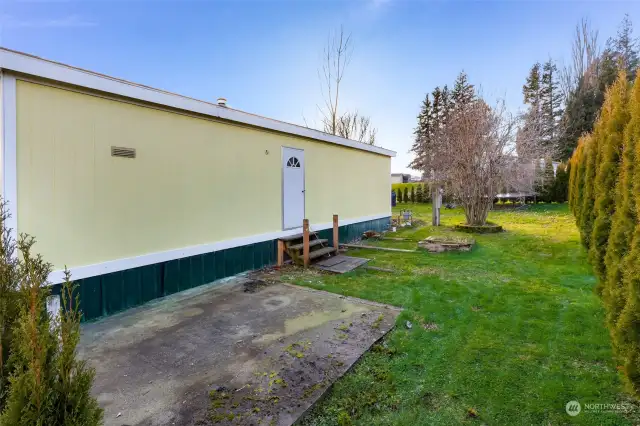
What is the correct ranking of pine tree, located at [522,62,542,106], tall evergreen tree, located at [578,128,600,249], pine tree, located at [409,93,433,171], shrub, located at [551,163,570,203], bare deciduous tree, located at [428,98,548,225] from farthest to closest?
pine tree, located at [409,93,433,171]
pine tree, located at [522,62,542,106]
shrub, located at [551,163,570,203]
bare deciduous tree, located at [428,98,548,225]
tall evergreen tree, located at [578,128,600,249]

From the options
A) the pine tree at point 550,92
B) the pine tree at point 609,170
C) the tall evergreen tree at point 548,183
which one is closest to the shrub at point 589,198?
the pine tree at point 609,170

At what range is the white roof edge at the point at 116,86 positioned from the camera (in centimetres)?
315

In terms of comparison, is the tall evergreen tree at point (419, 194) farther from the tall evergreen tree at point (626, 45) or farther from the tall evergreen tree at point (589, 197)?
the tall evergreen tree at point (589, 197)

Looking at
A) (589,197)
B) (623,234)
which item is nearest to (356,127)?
(589,197)

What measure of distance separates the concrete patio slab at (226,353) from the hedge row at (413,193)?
794 inches

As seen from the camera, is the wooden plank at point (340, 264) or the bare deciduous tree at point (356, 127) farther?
the bare deciduous tree at point (356, 127)

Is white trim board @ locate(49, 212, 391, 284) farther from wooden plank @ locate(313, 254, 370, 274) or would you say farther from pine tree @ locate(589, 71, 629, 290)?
pine tree @ locate(589, 71, 629, 290)

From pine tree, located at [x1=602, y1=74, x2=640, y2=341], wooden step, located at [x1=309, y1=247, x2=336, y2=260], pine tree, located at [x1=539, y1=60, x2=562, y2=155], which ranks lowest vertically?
wooden step, located at [x1=309, y1=247, x2=336, y2=260]

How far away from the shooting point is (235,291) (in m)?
4.74

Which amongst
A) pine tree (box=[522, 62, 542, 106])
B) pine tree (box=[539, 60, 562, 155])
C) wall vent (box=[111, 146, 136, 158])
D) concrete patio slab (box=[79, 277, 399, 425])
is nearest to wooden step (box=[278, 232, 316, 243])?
concrete patio slab (box=[79, 277, 399, 425])

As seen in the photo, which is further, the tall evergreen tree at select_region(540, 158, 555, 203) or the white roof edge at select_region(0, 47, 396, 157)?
the tall evergreen tree at select_region(540, 158, 555, 203)

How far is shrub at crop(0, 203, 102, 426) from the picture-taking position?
3.95 ft

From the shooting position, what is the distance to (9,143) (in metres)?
3.18

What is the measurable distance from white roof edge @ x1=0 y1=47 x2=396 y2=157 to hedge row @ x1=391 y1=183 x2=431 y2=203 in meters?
18.5
